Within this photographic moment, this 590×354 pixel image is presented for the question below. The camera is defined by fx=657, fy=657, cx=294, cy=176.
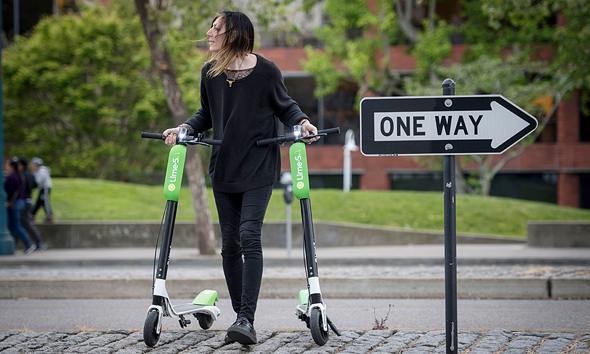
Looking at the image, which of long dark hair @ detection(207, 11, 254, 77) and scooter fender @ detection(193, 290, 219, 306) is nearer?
long dark hair @ detection(207, 11, 254, 77)

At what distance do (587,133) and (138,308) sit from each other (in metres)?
26.4

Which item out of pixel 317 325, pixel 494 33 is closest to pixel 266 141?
pixel 317 325

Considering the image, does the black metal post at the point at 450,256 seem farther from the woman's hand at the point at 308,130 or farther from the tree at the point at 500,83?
the tree at the point at 500,83

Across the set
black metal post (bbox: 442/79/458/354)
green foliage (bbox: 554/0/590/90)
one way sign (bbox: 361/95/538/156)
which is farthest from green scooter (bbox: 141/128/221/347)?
green foliage (bbox: 554/0/590/90)

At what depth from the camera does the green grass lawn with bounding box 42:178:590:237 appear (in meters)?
15.9

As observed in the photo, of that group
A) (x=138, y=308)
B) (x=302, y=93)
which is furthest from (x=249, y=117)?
(x=302, y=93)

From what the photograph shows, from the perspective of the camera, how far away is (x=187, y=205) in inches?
671

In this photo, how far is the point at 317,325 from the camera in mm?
3787

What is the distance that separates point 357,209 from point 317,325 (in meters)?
13.1

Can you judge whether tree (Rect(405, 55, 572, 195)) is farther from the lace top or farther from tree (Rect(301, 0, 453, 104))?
the lace top

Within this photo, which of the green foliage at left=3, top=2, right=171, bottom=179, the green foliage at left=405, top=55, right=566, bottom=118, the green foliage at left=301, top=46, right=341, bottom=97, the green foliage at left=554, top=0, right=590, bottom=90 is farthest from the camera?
the green foliage at left=301, top=46, right=341, bottom=97

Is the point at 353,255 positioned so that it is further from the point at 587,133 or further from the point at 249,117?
the point at 587,133

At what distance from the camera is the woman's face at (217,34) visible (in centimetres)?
407

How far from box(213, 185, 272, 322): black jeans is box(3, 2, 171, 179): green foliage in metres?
17.2
